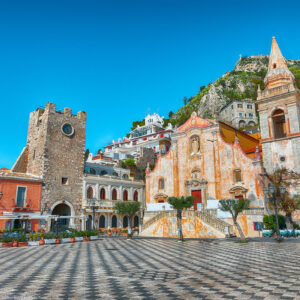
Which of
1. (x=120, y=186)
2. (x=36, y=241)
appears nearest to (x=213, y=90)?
(x=120, y=186)

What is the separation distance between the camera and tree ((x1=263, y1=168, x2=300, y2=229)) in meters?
27.2

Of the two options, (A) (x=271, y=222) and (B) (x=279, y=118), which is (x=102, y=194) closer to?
(A) (x=271, y=222)

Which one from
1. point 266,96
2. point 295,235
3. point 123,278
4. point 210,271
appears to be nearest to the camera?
point 123,278

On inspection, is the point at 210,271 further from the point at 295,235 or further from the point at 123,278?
the point at 295,235

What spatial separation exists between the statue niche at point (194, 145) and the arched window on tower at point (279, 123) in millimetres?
9914

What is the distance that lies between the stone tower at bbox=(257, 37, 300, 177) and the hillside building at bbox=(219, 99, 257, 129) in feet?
170

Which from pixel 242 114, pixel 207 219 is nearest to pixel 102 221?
pixel 207 219

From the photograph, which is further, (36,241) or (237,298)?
(36,241)

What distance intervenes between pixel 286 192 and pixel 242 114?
62.6 meters

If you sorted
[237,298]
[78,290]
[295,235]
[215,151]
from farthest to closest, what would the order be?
[215,151] < [295,235] < [78,290] < [237,298]

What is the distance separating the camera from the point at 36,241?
2362 cm

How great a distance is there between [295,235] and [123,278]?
21.1 metres

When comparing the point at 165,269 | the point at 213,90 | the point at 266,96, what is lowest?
the point at 165,269

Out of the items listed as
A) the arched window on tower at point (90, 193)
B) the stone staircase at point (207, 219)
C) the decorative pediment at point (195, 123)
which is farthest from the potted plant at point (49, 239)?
the decorative pediment at point (195, 123)
